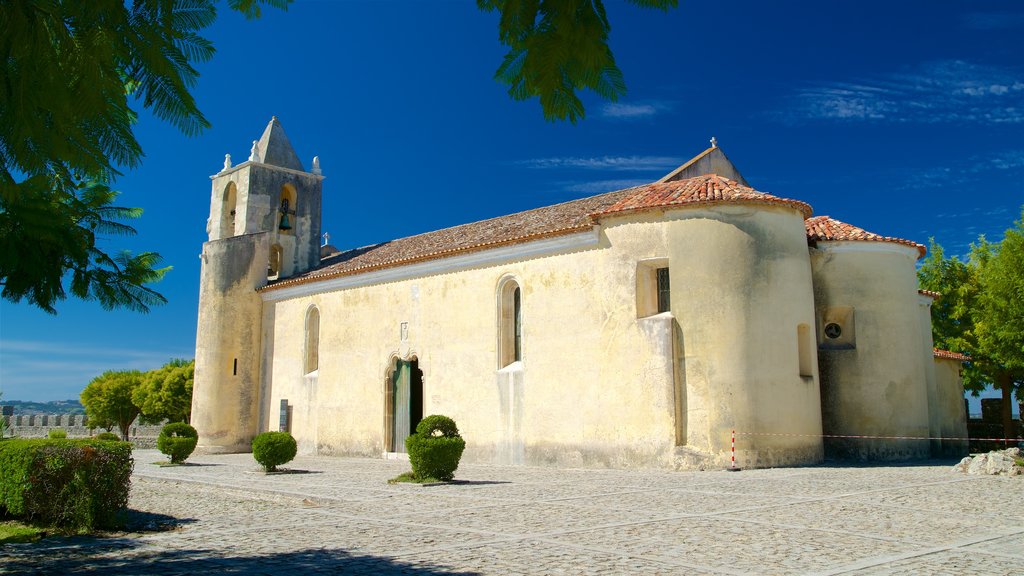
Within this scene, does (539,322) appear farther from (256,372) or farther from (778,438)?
(256,372)

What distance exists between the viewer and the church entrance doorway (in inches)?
997

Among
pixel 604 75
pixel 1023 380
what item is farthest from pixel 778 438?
pixel 1023 380

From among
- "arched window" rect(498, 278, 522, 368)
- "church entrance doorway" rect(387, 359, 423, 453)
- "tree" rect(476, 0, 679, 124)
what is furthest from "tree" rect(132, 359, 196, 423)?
"tree" rect(476, 0, 679, 124)

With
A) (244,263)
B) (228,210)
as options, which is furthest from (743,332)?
(228,210)

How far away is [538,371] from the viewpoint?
21.6 metres

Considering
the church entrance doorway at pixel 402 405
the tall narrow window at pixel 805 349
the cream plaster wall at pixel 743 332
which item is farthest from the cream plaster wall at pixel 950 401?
the church entrance doorway at pixel 402 405

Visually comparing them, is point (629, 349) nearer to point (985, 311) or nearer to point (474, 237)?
point (474, 237)

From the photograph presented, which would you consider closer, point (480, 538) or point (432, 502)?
point (480, 538)

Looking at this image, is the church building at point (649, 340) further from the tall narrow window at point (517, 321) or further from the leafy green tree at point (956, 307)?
the leafy green tree at point (956, 307)

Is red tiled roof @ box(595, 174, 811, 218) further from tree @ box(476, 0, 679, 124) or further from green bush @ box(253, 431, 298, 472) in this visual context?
tree @ box(476, 0, 679, 124)

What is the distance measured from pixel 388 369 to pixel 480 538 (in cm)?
1700

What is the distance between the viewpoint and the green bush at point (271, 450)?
1986cm

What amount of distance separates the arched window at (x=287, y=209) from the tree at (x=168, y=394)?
11.7 m

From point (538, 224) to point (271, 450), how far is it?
33.4 ft
